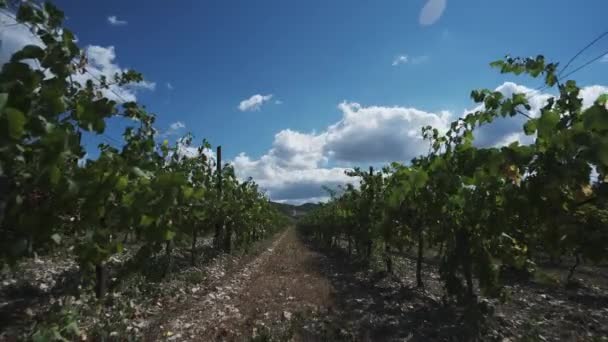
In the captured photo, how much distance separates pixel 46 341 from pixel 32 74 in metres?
3.14

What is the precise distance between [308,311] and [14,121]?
248 inches

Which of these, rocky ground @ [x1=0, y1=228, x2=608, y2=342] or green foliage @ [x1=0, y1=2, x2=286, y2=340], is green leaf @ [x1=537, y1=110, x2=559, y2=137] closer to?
rocky ground @ [x1=0, y1=228, x2=608, y2=342]

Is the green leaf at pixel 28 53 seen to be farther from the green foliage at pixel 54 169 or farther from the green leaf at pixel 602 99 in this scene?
the green leaf at pixel 602 99

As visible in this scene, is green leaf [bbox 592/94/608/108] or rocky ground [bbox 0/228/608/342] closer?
green leaf [bbox 592/94/608/108]

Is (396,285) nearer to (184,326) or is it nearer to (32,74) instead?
(184,326)

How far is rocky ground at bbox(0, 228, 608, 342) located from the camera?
19.0 feet

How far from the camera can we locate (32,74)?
2.04m

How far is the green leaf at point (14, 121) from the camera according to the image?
1.66 meters

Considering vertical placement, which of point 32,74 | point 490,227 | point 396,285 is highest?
point 32,74

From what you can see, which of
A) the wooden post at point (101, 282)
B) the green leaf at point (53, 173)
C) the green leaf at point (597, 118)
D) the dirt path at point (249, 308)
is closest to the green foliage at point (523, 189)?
the green leaf at point (597, 118)

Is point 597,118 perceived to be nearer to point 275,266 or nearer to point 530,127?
point 530,127

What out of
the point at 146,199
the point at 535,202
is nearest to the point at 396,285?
the point at 535,202

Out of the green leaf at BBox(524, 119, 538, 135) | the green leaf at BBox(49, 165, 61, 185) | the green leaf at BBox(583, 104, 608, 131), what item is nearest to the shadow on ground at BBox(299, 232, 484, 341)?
the green leaf at BBox(524, 119, 538, 135)

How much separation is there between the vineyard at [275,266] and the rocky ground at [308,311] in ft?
0.15
